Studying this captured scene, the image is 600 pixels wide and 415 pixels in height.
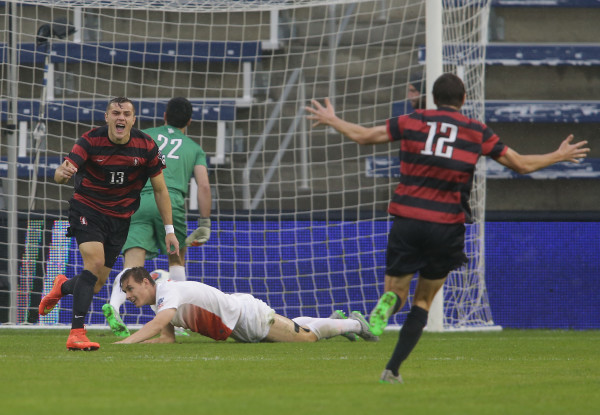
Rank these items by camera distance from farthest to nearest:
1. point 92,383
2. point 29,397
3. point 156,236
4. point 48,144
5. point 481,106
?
point 48,144
point 481,106
point 156,236
point 92,383
point 29,397

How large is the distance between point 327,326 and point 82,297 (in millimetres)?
2295

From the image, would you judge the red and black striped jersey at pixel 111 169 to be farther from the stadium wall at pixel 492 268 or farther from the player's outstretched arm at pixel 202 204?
the stadium wall at pixel 492 268

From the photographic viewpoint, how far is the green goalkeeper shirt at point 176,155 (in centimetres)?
926

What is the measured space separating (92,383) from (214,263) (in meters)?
6.66

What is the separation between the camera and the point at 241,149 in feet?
45.1

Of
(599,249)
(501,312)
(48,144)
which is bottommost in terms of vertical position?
(501,312)

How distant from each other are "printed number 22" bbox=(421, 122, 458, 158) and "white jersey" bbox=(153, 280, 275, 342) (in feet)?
9.50

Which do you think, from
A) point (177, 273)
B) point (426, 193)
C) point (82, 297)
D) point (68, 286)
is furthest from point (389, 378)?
point (177, 273)

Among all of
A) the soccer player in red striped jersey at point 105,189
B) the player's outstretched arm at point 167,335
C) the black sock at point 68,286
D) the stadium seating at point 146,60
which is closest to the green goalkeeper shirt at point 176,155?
the black sock at point 68,286

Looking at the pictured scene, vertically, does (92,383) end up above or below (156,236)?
below

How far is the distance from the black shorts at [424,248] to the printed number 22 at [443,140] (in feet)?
1.14

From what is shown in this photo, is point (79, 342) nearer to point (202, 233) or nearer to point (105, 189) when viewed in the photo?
point (105, 189)

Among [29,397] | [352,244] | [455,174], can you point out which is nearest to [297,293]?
[352,244]

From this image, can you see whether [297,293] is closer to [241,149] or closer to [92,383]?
[241,149]
